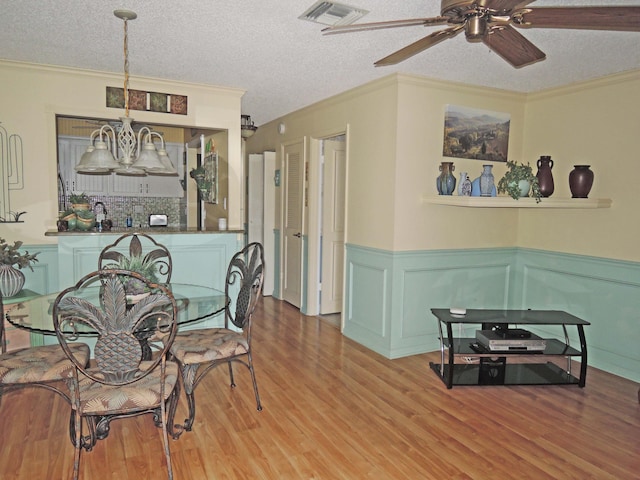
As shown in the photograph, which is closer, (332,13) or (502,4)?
(502,4)

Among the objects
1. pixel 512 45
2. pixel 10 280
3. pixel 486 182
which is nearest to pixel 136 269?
pixel 10 280

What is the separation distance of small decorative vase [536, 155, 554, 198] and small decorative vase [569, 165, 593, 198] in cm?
17

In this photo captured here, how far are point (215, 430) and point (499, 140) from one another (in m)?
3.59

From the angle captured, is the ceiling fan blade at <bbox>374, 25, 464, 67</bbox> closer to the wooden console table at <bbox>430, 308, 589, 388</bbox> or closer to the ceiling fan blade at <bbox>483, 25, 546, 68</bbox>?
the ceiling fan blade at <bbox>483, 25, 546, 68</bbox>

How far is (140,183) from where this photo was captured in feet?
20.1

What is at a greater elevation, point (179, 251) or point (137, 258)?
point (137, 258)

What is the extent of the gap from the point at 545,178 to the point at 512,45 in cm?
199

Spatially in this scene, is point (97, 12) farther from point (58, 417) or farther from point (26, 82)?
point (58, 417)

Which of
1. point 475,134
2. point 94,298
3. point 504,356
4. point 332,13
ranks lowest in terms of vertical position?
point 504,356

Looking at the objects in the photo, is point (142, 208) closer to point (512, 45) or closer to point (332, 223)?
point (332, 223)

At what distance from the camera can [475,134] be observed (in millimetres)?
4199

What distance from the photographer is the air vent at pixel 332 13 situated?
8.04 feet

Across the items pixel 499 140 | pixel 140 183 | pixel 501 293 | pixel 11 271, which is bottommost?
pixel 501 293

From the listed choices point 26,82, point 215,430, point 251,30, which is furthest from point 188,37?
point 215,430
